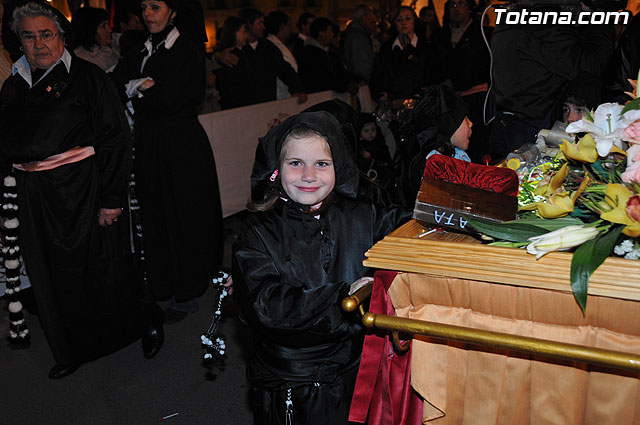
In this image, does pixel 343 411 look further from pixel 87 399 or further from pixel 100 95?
pixel 100 95

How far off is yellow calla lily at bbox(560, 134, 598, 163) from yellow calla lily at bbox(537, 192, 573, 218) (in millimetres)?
103

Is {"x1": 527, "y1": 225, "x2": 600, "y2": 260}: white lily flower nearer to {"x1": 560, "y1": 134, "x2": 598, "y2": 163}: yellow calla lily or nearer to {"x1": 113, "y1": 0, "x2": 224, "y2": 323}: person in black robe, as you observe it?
{"x1": 560, "y1": 134, "x2": 598, "y2": 163}: yellow calla lily

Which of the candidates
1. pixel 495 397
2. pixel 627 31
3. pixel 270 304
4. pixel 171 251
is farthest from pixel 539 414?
pixel 171 251

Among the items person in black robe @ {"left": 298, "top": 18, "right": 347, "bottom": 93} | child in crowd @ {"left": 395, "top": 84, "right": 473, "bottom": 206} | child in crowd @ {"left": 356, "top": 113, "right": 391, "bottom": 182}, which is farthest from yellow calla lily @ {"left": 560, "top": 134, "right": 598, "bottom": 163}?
person in black robe @ {"left": 298, "top": 18, "right": 347, "bottom": 93}

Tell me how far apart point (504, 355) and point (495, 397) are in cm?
11

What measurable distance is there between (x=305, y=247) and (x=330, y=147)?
364 mm

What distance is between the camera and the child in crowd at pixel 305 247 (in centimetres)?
193

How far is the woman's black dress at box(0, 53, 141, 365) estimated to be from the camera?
3129 millimetres

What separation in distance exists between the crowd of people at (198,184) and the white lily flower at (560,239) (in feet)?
1.72

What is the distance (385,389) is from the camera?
1.54 meters

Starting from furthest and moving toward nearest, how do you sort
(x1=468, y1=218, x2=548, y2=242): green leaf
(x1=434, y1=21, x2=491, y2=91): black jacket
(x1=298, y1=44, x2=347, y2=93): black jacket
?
(x1=298, y1=44, x2=347, y2=93): black jacket → (x1=434, y1=21, x2=491, y2=91): black jacket → (x1=468, y1=218, x2=548, y2=242): green leaf

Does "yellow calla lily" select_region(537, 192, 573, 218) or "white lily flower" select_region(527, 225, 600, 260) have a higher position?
"yellow calla lily" select_region(537, 192, 573, 218)

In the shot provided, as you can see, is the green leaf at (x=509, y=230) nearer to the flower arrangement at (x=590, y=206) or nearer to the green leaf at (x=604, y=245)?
the flower arrangement at (x=590, y=206)

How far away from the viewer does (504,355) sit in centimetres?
133
